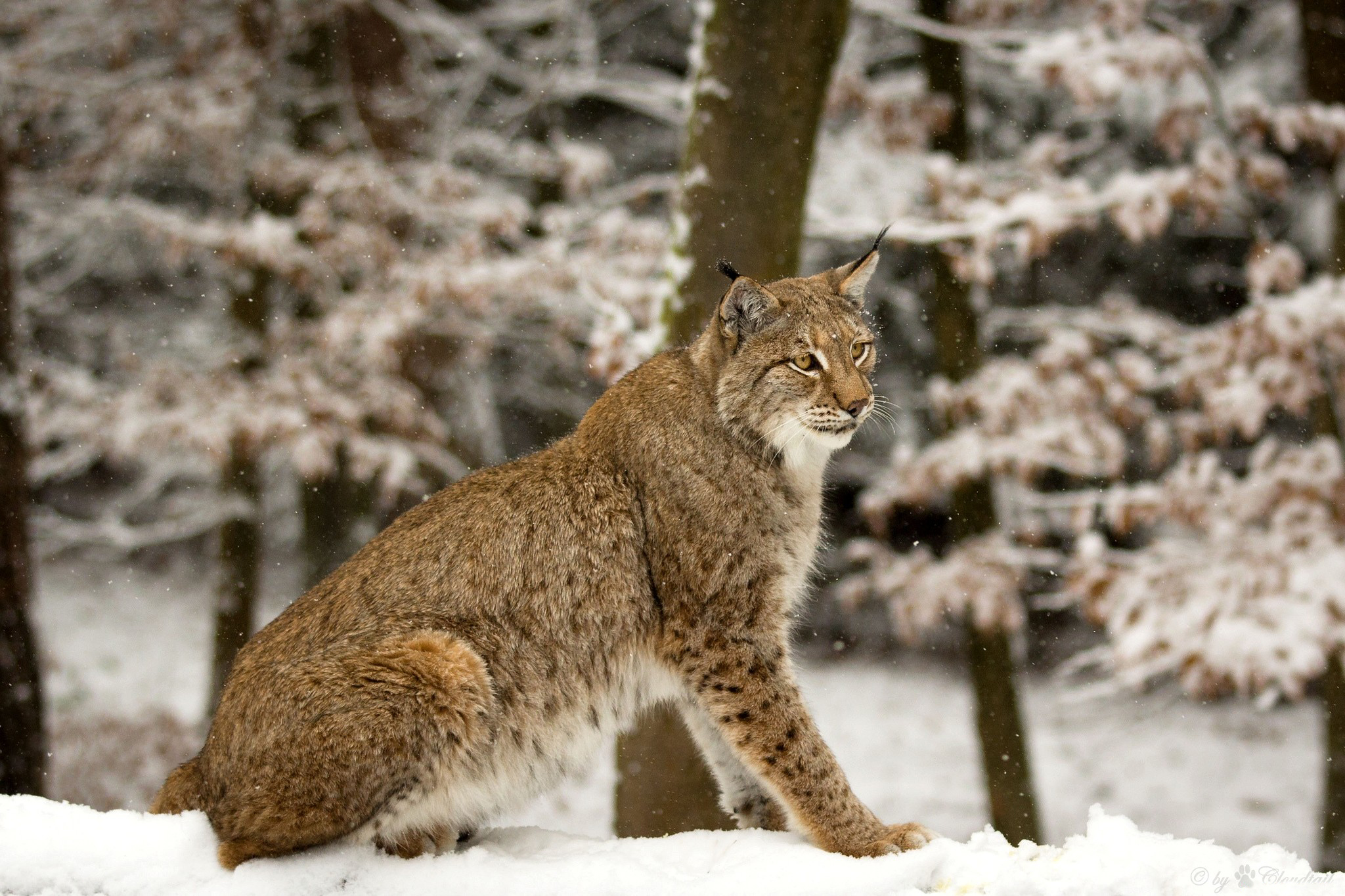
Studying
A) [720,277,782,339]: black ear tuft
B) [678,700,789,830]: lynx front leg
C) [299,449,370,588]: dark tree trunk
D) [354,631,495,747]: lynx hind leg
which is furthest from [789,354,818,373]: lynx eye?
[299,449,370,588]: dark tree trunk

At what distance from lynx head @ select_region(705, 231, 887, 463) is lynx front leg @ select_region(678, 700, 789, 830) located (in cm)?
99

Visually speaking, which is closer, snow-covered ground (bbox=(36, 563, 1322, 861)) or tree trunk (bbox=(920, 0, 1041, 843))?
tree trunk (bbox=(920, 0, 1041, 843))

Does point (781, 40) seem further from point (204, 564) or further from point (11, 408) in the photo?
point (204, 564)

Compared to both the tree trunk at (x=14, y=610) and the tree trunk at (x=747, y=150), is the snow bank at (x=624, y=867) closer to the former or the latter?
the tree trunk at (x=747, y=150)

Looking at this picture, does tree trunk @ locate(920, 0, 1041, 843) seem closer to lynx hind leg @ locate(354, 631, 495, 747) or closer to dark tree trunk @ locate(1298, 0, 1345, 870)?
dark tree trunk @ locate(1298, 0, 1345, 870)

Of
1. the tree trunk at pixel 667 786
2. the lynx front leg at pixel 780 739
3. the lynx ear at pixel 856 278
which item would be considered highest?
the lynx ear at pixel 856 278

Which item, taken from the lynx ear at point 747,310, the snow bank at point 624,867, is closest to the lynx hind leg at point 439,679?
the snow bank at point 624,867

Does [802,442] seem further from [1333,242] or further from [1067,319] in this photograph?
[1333,242]

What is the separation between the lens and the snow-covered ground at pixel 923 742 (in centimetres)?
1016

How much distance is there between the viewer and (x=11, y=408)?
283 inches

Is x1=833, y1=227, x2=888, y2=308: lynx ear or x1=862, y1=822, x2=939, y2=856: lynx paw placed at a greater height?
x1=833, y1=227, x2=888, y2=308: lynx ear

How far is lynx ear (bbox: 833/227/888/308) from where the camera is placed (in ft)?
14.1

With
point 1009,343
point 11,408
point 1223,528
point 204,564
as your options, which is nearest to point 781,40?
point 1223,528

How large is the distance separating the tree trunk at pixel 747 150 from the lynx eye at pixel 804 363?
1.28m
